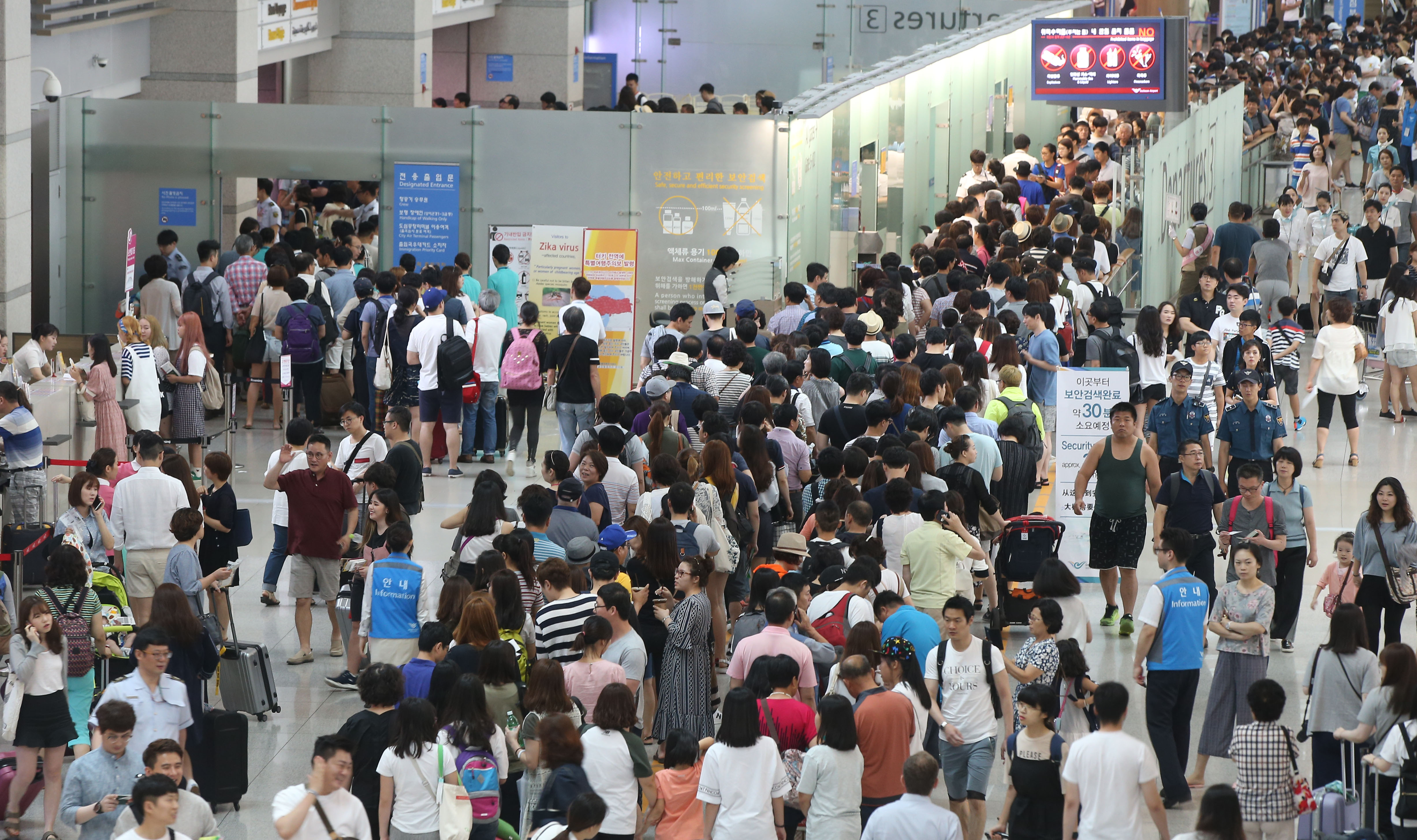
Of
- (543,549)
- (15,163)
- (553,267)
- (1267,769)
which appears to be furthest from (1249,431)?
(15,163)

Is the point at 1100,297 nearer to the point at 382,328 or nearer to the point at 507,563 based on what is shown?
the point at 382,328

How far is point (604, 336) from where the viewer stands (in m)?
15.5

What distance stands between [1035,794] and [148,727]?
12.2 feet

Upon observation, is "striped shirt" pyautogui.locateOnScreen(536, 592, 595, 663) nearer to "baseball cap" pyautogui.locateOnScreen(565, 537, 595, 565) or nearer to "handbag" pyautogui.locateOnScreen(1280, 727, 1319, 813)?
→ "baseball cap" pyautogui.locateOnScreen(565, 537, 595, 565)

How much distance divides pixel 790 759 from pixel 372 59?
1686 centimetres

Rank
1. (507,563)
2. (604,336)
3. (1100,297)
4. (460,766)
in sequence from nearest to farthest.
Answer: (460,766) → (507,563) → (1100,297) → (604,336)

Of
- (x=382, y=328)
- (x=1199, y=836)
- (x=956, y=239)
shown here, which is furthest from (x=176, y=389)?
(x=1199, y=836)

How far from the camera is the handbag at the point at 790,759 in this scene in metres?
7.16

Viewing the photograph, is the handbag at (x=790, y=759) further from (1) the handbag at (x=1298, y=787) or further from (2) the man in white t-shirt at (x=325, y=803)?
(1) the handbag at (x=1298, y=787)

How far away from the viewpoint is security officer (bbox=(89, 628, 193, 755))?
7332 mm

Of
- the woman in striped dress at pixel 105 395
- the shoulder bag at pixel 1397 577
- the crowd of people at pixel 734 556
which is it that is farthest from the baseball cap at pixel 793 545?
the woman in striped dress at pixel 105 395

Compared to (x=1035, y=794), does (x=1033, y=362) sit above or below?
above

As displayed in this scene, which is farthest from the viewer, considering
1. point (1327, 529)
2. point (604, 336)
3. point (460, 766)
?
point (604, 336)

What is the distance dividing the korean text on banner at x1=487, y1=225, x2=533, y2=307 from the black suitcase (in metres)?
8.37
